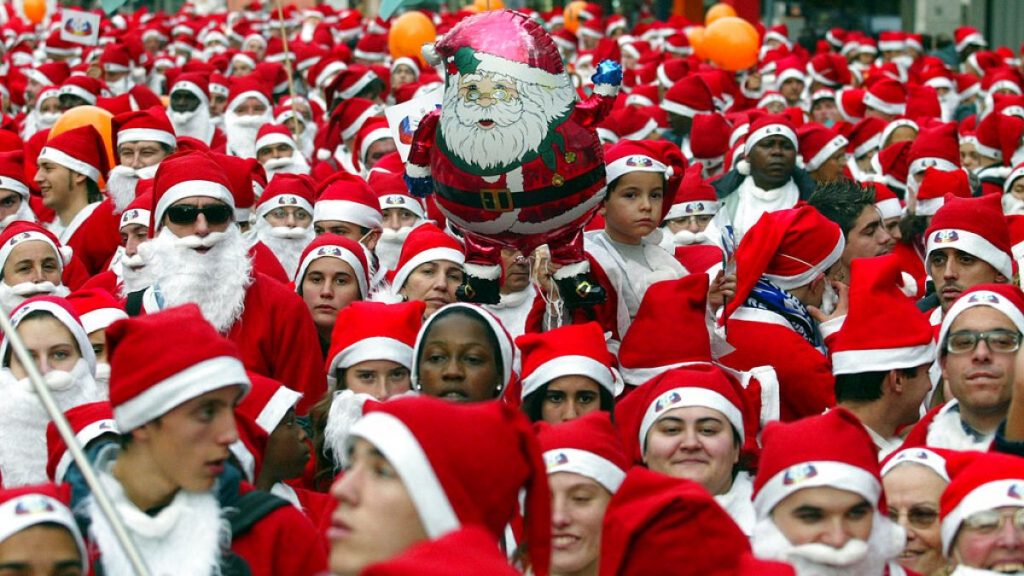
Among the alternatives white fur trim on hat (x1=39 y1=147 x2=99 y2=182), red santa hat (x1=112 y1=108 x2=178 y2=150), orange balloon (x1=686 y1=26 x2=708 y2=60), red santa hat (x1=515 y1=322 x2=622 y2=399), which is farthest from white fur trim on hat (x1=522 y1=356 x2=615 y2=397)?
orange balloon (x1=686 y1=26 x2=708 y2=60)

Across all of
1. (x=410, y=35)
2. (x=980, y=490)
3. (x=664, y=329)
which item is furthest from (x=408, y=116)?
(x=410, y=35)

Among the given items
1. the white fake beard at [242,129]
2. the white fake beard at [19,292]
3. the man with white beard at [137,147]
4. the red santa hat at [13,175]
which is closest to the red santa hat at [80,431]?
the white fake beard at [19,292]

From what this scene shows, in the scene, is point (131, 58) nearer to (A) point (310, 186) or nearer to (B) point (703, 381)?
(A) point (310, 186)

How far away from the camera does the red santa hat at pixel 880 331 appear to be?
21.8 feet

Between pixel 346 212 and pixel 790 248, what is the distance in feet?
9.27

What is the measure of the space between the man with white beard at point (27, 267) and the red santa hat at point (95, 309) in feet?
2.35

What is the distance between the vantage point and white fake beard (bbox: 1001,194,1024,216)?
33.4 feet

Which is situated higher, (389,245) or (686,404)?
(389,245)

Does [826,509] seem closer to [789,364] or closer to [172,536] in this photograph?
[172,536]

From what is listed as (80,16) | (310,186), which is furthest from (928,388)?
(80,16)

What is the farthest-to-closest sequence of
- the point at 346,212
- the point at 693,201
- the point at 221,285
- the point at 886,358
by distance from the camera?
the point at 693,201 < the point at 346,212 < the point at 221,285 < the point at 886,358

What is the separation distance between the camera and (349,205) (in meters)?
9.54

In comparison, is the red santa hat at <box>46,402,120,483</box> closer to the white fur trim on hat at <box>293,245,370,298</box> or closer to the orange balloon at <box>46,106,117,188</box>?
the white fur trim on hat at <box>293,245,370,298</box>

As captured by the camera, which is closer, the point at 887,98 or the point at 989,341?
the point at 989,341
